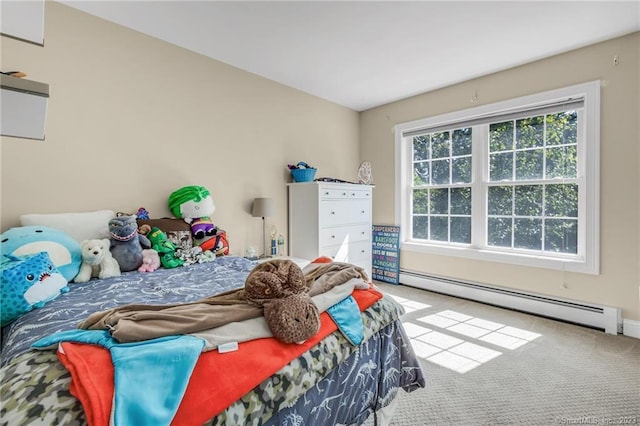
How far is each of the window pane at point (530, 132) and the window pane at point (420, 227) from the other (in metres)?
1.36

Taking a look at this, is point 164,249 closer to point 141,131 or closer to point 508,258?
point 141,131

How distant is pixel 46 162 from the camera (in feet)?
6.63

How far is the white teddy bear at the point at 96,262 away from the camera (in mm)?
1775

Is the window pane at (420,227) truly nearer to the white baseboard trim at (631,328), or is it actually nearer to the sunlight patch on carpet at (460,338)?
the sunlight patch on carpet at (460,338)

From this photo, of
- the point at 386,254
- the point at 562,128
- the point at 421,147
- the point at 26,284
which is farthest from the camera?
the point at 386,254

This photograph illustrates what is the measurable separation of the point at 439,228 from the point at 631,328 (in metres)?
1.88

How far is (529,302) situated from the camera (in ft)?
9.98

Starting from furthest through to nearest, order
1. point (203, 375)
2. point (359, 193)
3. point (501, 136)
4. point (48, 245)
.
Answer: point (359, 193), point (501, 136), point (48, 245), point (203, 375)

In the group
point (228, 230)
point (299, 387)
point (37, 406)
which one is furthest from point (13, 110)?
point (228, 230)

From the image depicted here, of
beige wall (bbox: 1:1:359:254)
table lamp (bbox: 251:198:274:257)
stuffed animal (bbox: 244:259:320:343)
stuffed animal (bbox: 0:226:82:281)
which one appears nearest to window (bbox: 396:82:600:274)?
beige wall (bbox: 1:1:359:254)

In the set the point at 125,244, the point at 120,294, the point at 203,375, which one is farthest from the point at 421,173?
the point at 203,375

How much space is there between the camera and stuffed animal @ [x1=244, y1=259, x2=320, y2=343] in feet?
3.46

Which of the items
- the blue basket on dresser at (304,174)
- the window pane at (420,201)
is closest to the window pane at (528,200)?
the window pane at (420,201)

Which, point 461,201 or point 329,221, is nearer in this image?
point 329,221
